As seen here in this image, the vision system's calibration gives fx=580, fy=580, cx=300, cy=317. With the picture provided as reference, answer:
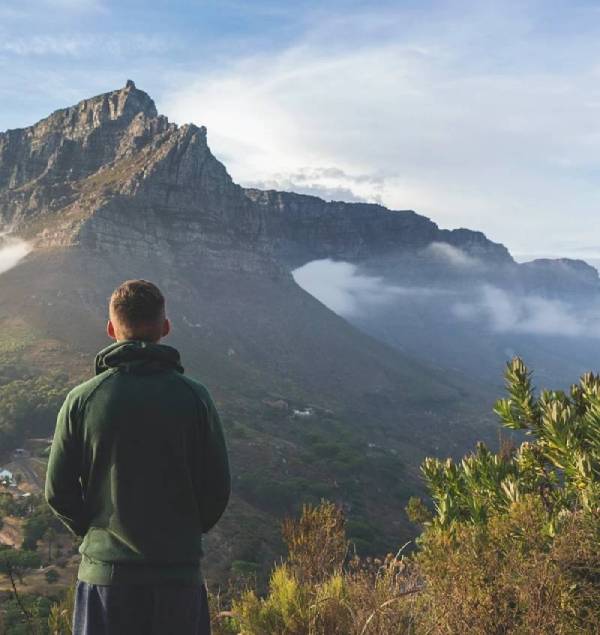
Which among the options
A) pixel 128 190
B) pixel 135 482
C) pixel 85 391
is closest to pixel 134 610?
pixel 135 482

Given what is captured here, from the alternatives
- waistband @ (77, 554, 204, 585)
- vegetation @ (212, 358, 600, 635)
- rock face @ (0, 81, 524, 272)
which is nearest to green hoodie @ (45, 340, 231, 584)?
waistband @ (77, 554, 204, 585)

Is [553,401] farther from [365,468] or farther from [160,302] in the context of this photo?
[365,468]

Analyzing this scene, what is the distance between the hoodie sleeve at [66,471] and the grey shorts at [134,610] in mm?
372

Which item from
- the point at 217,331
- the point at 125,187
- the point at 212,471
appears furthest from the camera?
the point at 125,187

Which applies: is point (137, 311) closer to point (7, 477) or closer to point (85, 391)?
point (85, 391)

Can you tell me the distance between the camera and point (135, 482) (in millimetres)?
2846

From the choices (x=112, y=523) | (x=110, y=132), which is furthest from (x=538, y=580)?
(x=110, y=132)

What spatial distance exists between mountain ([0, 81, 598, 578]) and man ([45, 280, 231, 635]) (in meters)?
29.6

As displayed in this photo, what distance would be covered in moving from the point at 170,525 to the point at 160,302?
114 centimetres

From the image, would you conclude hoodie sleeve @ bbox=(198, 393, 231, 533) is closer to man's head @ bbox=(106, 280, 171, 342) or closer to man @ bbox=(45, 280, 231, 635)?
man @ bbox=(45, 280, 231, 635)

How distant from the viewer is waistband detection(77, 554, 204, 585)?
2.82 m

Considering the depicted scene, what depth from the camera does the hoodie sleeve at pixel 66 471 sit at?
291cm

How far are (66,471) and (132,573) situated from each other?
606 mm

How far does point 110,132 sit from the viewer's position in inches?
5123
